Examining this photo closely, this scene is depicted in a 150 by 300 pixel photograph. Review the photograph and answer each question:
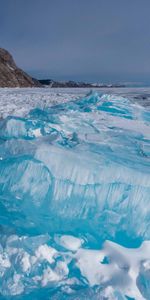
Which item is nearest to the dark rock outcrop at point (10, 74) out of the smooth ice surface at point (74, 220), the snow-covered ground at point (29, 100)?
the snow-covered ground at point (29, 100)

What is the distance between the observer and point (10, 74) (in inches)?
2197

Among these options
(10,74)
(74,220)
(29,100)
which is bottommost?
(74,220)

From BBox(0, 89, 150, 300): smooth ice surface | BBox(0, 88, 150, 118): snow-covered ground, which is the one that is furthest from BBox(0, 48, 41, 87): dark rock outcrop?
BBox(0, 89, 150, 300): smooth ice surface

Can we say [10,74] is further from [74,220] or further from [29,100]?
[74,220]

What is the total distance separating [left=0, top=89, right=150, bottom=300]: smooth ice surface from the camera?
2213mm

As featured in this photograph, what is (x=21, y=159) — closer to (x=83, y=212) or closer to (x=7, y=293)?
(x=83, y=212)

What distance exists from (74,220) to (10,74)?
5563 centimetres

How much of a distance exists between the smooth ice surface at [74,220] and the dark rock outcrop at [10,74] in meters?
46.0

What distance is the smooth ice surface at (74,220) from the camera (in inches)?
87.1

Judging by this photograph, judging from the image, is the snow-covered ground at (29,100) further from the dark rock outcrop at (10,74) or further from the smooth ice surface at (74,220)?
the dark rock outcrop at (10,74)

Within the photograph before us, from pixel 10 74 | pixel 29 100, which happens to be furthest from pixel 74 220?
pixel 10 74

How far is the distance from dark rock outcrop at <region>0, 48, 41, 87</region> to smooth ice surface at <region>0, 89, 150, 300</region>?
46.0 metres

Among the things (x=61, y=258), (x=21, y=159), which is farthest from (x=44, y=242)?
(x=21, y=159)

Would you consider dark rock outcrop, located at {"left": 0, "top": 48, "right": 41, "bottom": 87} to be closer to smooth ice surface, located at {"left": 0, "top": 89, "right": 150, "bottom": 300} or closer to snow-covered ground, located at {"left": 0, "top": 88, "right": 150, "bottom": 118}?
snow-covered ground, located at {"left": 0, "top": 88, "right": 150, "bottom": 118}
